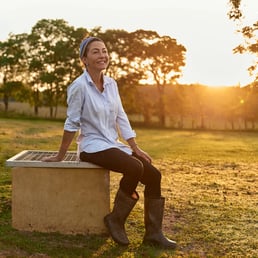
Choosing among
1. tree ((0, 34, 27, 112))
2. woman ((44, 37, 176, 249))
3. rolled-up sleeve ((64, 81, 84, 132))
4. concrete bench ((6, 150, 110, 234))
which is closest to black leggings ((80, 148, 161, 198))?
woman ((44, 37, 176, 249))

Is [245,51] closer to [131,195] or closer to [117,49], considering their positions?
[131,195]

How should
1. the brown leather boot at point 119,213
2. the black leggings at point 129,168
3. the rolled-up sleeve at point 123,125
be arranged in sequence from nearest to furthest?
the black leggings at point 129,168
the brown leather boot at point 119,213
the rolled-up sleeve at point 123,125

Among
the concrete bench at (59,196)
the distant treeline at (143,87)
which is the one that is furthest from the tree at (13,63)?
the concrete bench at (59,196)

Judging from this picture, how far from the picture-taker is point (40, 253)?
4.49 meters

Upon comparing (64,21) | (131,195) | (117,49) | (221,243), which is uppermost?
(64,21)

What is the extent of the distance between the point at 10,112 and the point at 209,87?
21233 mm

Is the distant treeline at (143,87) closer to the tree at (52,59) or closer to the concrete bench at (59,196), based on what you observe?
the tree at (52,59)

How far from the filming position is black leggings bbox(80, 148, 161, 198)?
4754 millimetres

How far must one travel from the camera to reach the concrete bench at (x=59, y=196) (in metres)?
5.05

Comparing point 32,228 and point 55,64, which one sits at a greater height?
point 55,64

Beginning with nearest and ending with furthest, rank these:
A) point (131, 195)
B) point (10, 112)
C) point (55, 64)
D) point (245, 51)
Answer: point (131, 195) < point (245, 51) < point (10, 112) < point (55, 64)

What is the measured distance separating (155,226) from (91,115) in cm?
122

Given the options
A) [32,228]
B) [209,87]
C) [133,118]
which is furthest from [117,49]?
[32,228]

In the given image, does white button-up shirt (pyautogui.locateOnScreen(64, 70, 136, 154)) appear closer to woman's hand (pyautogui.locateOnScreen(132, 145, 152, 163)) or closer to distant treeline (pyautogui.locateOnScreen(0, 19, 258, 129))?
woman's hand (pyautogui.locateOnScreen(132, 145, 152, 163))
